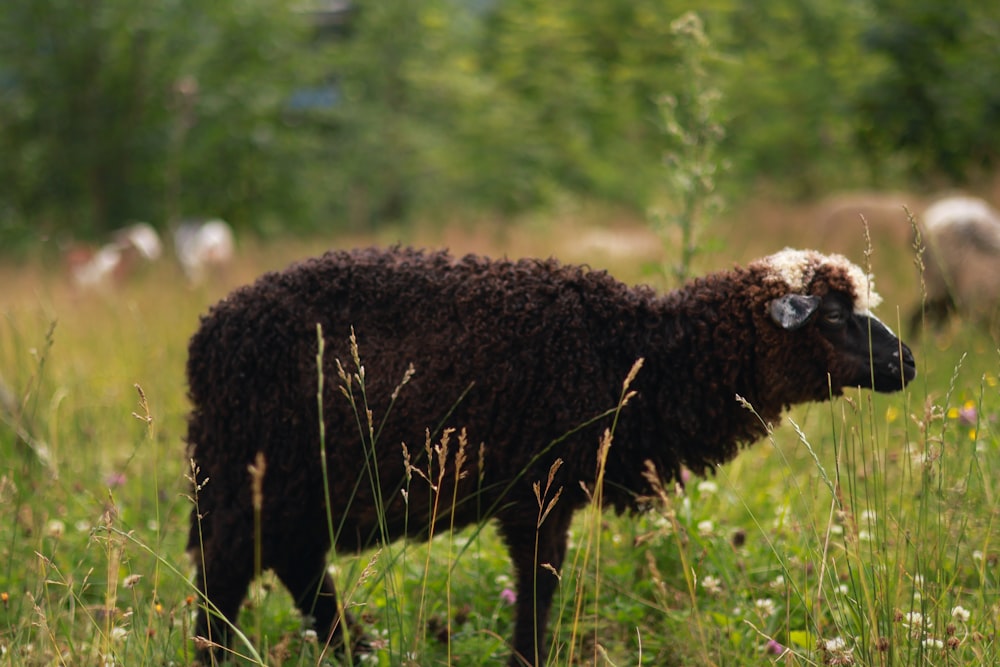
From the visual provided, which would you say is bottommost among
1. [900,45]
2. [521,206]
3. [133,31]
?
[521,206]

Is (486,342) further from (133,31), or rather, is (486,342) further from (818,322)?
(133,31)

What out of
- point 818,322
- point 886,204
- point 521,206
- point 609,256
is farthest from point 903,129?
point 818,322

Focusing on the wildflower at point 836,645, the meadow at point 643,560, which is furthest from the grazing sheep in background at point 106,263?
the wildflower at point 836,645

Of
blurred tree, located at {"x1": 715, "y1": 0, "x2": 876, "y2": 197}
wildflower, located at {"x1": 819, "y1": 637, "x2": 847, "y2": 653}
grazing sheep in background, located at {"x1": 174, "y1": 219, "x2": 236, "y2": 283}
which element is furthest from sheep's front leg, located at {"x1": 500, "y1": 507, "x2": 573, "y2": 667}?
blurred tree, located at {"x1": 715, "y1": 0, "x2": 876, "y2": 197}

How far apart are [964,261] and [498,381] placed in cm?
539

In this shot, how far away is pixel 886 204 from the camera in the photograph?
34.9ft

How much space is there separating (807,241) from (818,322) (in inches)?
289

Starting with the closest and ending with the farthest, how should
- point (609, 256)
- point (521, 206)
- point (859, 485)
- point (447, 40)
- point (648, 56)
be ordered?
point (859, 485)
point (609, 256)
point (521, 206)
point (648, 56)
point (447, 40)

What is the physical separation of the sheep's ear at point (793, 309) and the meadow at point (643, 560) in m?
0.34

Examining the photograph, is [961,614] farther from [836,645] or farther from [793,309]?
[793,309]

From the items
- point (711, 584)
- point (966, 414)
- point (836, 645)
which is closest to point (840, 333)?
point (836, 645)

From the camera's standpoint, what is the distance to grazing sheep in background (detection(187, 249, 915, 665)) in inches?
118

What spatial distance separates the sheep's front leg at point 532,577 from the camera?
10.2 ft

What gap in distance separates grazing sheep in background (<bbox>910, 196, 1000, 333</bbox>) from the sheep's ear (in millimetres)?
4161
